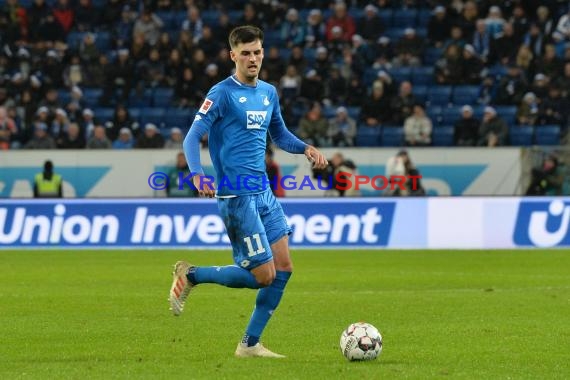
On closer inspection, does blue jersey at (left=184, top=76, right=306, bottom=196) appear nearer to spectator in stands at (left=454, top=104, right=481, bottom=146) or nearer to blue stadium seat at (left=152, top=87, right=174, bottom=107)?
spectator in stands at (left=454, top=104, right=481, bottom=146)

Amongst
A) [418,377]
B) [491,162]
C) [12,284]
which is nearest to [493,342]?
[418,377]

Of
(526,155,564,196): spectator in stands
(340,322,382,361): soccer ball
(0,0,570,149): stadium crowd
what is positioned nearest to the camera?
(340,322,382,361): soccer ball

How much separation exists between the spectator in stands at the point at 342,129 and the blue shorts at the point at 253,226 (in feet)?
53.9

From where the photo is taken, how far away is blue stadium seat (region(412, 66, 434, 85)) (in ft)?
91.9

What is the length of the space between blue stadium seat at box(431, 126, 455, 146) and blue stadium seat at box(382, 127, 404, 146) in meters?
0.66

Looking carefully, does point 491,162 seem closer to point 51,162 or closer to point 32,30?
point 51,162

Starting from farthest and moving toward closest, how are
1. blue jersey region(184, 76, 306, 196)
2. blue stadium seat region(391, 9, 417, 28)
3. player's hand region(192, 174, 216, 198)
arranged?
blue stadium seat region(391, 9, 417, 28)
blue jersey region(184, 76, 306, 196)
player's hand region(192, 174, 216, 198)

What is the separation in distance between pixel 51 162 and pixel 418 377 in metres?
17.8

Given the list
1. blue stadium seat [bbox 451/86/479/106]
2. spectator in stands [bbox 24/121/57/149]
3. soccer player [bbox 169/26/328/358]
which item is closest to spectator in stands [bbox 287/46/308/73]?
blue stadium seat [bbox 451/86/479/106]

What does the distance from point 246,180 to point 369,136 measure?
17508 mm

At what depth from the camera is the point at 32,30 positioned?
30391 mm

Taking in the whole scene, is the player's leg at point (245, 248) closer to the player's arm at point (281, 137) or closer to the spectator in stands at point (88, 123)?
the player's arm at point (281, 137)

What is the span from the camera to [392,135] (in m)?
26.5

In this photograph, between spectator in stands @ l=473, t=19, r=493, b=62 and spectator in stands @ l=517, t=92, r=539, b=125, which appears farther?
spectator in stands @ l=473, t=19, r=493, b=62
